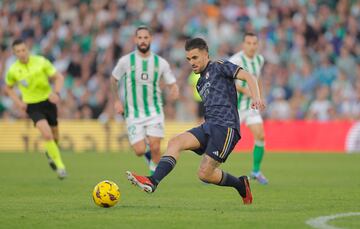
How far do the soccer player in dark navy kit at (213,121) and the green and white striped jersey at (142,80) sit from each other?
12.9 feet

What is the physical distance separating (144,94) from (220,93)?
4211 mm

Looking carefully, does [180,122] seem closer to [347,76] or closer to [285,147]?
[285,147]

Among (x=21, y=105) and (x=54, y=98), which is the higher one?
(x=54, y=98)

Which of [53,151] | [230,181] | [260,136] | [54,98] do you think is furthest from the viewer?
[53,151]

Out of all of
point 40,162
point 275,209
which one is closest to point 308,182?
point 275,209

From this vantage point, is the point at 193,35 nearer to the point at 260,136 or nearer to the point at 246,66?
the point at 246,66

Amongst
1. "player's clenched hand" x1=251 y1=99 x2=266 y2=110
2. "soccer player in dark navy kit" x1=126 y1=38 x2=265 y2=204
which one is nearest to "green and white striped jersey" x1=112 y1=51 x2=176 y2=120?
"soccer player in dark navy kit" x1=126 y1=38 x2=265 y2=204

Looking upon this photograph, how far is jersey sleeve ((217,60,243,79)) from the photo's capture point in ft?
34.1

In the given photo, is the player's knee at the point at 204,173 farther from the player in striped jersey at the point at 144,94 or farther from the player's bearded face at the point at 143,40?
the player's bearded face at the point at 143,40

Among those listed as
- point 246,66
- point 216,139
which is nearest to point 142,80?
point 246,66

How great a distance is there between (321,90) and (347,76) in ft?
4.77

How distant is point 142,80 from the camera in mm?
14492

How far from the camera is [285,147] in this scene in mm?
25453

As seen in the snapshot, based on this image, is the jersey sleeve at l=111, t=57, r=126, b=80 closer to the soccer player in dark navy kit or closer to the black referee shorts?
the black referee shorts
